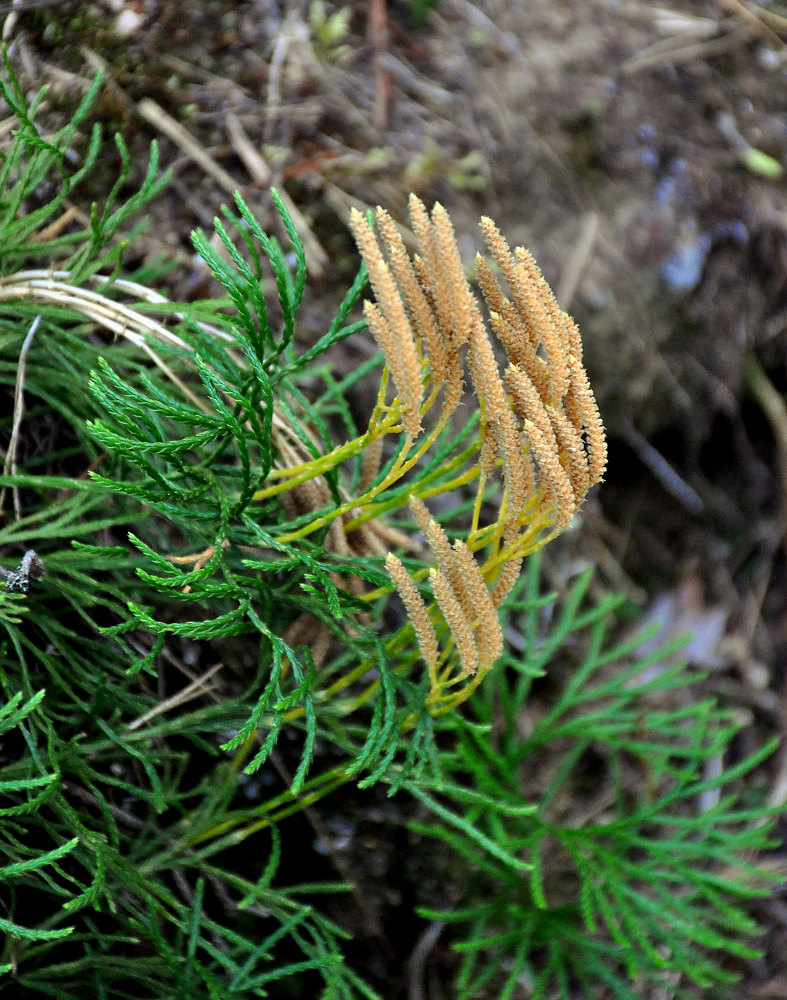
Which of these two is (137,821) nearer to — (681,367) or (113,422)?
(113,422)

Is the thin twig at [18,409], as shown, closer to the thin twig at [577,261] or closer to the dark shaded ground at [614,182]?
the dark shaded ground at [614,182]

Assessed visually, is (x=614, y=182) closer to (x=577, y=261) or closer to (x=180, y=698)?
(x=577, y=261)

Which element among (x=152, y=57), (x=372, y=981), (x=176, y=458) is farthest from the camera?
(x=152, y=57)

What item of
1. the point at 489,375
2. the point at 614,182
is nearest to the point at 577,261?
the point at 614,182

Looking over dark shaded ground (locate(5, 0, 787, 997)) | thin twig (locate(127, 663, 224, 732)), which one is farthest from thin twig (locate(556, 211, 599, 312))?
thin twig (locate(127, 663, 224, 732))

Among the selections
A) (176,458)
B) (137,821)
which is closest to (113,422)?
(176,458)

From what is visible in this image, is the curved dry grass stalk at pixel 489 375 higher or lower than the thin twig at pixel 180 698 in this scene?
higher

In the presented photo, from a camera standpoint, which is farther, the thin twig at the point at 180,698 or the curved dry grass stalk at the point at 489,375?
the thin twig at the point at 180,698

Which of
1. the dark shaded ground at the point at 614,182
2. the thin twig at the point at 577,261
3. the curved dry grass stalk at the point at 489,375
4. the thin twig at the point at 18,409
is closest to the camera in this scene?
the curved dry grass stalk at the point at 489,375

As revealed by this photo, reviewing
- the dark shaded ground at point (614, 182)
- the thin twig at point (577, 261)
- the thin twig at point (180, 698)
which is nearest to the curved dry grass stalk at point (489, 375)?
the thin twig at point (180, 698)
